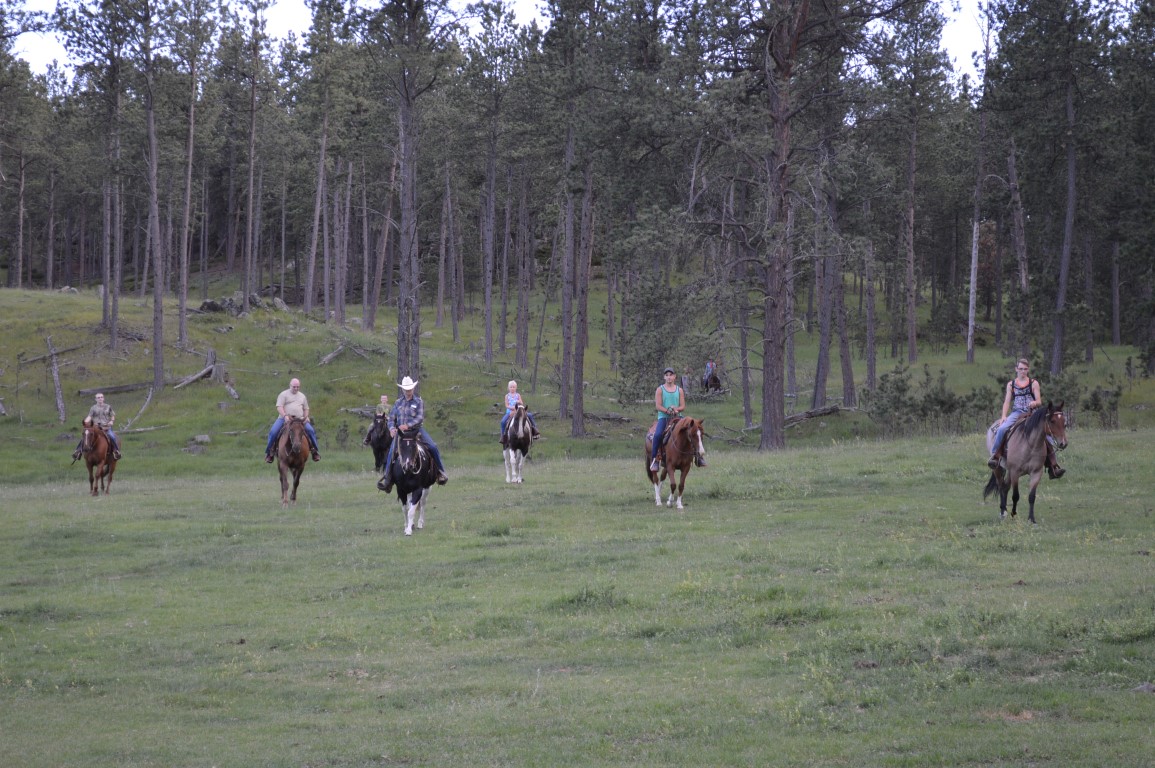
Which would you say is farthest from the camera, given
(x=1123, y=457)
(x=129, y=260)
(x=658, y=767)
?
(x=129, y=260)

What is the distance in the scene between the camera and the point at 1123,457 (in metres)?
24.0

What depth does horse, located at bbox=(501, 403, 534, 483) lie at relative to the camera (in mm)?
26781

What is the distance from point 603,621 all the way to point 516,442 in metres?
14.7

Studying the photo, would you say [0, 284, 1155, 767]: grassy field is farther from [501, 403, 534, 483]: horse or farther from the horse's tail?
[501, 403, 534, 483]: horse

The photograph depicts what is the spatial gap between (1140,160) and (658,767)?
146 feet

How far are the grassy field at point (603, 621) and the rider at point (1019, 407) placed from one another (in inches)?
33.4

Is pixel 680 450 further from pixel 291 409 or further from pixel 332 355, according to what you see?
pixel 332 355

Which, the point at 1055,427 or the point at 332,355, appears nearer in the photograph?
the point at 1055,427

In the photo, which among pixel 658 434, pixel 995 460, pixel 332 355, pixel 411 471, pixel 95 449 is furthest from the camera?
pixel 332 355

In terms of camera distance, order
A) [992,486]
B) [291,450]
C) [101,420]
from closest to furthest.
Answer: [992,486] < [291,450] < [101,420]

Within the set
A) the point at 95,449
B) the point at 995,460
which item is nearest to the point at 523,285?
the point at 95,449

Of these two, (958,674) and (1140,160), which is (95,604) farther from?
(1140,160)

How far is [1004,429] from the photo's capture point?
18.2 m

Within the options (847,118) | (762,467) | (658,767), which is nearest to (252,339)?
(847,118)
